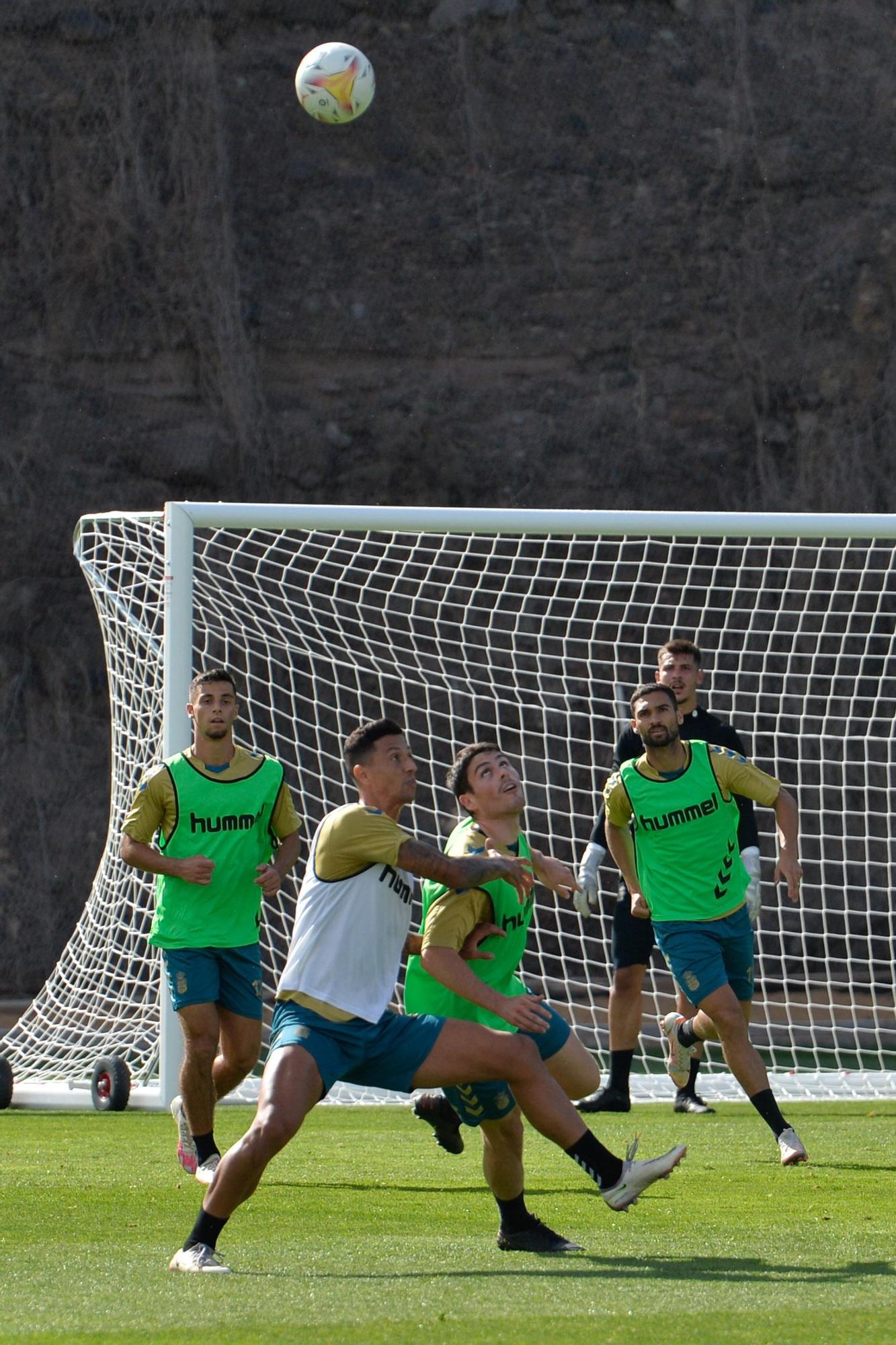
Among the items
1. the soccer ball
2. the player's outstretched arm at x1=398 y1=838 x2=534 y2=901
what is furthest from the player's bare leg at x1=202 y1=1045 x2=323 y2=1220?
the soccer ball

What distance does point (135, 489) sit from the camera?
1565 cm

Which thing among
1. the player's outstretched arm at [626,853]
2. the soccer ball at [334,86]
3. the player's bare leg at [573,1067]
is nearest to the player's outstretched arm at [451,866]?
the player's bare leg at [573,1067]

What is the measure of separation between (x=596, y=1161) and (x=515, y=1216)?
247 mm

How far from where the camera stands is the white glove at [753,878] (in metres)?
6.97

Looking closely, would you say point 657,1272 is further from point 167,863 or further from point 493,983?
point 167,863

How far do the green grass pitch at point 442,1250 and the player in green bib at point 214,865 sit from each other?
0.51 metres

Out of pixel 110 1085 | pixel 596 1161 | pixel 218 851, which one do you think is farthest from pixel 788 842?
pixel 110 1085

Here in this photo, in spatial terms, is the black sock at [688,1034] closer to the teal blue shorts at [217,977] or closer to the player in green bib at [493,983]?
the player in green bib at [493,983]

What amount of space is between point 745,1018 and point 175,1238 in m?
2.64

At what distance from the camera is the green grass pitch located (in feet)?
10.3

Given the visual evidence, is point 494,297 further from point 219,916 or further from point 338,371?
point 219,916

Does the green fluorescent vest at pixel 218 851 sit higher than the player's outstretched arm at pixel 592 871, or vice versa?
the green fluorescent vest at pixel 218 851

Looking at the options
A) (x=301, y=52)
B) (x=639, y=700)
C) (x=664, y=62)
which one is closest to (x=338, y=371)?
(x=301, y=52)

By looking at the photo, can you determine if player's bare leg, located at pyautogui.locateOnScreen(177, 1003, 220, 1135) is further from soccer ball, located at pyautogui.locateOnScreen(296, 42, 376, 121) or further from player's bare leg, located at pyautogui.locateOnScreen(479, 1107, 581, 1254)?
soccer ball, located at pyautogui.locateOnScreen(296, 42, 376, 121)
